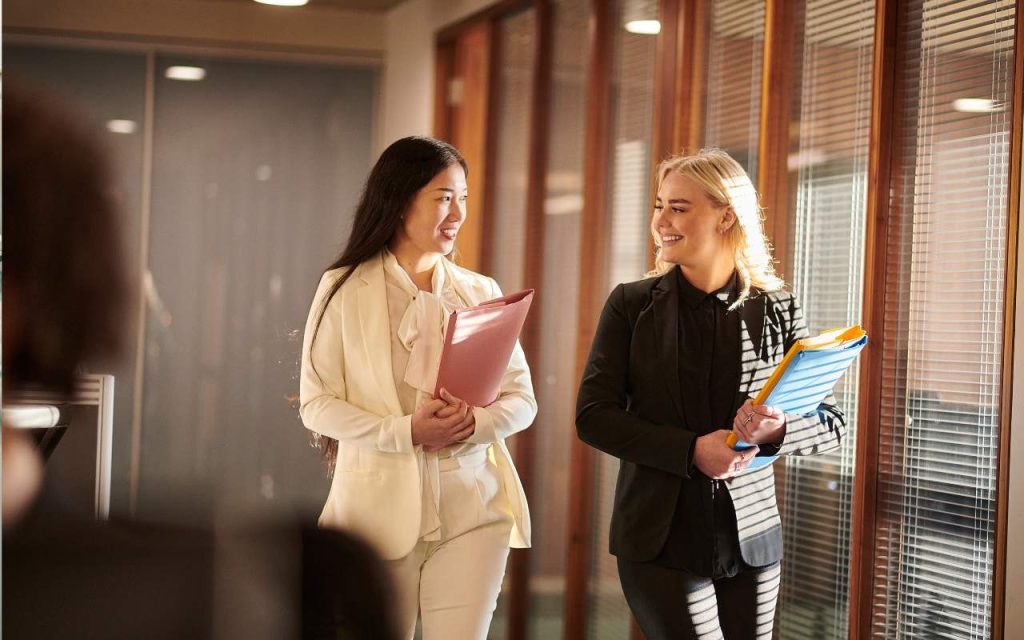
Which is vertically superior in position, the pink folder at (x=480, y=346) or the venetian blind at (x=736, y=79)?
the venetian blind at (x=736, y=79)

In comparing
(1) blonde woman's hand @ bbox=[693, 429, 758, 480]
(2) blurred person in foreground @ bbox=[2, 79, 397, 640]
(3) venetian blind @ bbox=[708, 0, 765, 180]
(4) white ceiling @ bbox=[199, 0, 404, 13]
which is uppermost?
(4) white ceiling @ bbox=[199, 0, 404, 13]

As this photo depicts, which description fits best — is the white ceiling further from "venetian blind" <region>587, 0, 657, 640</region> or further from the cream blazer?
the cream blazer

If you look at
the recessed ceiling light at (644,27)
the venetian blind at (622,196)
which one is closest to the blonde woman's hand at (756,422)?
the venetian blind at (622,196)

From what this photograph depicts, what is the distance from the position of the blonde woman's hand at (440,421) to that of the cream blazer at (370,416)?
0.08 feet

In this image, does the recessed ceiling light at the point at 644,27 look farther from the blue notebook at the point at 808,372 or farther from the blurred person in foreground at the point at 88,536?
the blurred person in foreground at the point at 88,536

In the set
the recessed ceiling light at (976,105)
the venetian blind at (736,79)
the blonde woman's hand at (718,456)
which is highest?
the venetian blind at (736,79)

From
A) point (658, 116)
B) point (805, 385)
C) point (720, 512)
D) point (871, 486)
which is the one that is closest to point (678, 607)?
point (720, 512)

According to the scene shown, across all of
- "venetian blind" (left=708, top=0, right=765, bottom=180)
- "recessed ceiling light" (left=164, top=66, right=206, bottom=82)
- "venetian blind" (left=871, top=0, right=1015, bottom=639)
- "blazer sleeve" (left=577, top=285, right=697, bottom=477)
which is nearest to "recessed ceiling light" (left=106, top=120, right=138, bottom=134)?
"recessed ceiling light" (left=164, top=66, right=206, bottom=82)

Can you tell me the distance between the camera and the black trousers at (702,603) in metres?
2.03

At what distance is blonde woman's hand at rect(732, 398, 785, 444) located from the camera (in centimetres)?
189

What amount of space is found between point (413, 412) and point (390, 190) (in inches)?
19.2

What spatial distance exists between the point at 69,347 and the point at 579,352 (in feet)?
10.2

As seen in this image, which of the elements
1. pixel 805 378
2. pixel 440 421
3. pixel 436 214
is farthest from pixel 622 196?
pixel 805 378

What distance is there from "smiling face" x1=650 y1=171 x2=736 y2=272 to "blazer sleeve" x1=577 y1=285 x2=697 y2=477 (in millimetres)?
155
